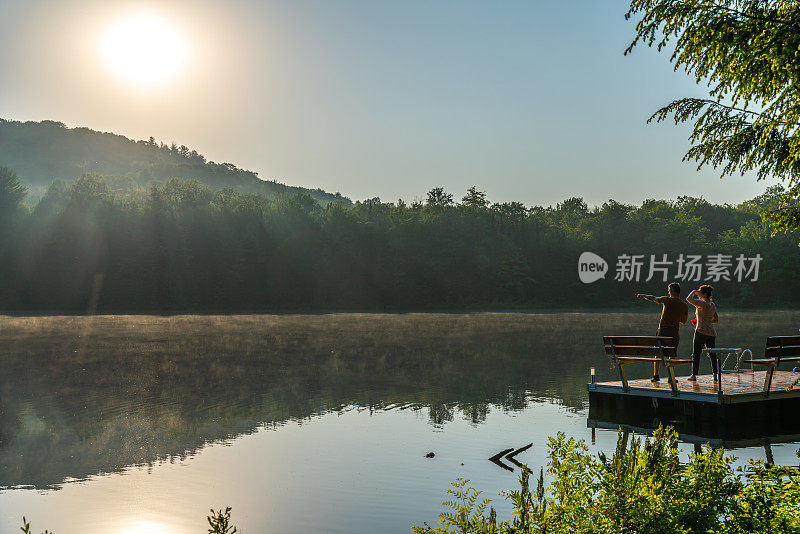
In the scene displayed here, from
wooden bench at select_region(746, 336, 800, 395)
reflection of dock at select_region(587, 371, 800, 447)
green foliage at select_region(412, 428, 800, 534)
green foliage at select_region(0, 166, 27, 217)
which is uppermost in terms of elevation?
green foliage at select_region(0, 166, 27, 217)

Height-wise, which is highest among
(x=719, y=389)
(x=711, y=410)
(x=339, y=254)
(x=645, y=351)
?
(x=339, y=254)

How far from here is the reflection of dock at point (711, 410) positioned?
14047 millimetres

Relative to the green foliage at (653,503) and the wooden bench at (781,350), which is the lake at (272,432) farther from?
the green foliage at (653,503)

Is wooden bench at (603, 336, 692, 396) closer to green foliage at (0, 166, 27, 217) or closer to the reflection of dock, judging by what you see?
the reflection of dock

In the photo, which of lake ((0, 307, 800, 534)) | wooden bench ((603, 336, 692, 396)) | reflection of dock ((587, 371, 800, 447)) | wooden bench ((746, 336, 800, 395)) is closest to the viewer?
lake ((0, 307, 800, 534))

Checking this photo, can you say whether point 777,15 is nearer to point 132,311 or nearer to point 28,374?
point 28,374

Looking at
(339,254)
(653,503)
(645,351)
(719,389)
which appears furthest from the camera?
(339,254)

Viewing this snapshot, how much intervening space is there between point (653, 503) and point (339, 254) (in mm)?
103752

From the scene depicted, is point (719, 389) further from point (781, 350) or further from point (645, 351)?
point (781, 350)

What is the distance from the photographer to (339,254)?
10812 cm

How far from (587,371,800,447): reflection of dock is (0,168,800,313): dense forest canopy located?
77.1m

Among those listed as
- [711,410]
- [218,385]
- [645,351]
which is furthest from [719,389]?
[218,385]

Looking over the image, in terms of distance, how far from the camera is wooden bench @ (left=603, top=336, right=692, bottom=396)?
14844 millimetres

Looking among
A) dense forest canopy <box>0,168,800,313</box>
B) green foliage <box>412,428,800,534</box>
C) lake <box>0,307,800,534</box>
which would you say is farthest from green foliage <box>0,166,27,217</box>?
green foliage <box>412,428,800,534</box>
